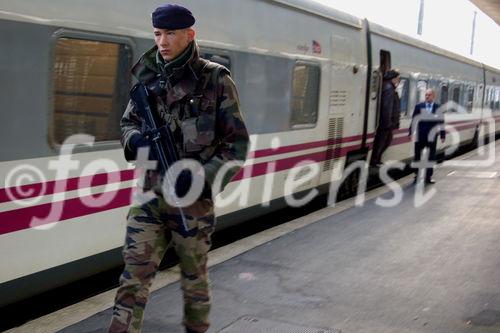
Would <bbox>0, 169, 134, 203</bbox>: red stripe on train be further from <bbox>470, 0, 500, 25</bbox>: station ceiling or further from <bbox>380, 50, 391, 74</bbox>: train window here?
<bbox>470, 0, 500, 25</bbox>: station ceiling

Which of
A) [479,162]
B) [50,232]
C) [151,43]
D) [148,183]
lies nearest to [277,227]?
[151,43]

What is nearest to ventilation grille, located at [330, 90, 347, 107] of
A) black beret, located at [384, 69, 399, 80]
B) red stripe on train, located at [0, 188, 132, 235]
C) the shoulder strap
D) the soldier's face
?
black beret, located at [384, 69, 399, 80]

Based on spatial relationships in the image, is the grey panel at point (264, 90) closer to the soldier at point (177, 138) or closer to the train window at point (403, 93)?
the soldier at point (177, 138)

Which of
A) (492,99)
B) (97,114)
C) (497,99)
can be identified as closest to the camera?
(97,114)

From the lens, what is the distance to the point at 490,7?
2745cm

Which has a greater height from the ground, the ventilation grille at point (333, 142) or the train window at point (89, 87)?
the train window at point (89, 87)

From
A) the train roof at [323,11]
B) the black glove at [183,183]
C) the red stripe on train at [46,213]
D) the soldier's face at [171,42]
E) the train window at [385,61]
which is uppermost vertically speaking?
the train roof at [323,11]

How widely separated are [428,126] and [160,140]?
8.23 m

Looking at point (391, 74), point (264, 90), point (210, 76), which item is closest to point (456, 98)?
point (391, 74)

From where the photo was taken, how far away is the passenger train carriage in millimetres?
3809

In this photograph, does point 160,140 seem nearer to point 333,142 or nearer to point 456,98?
point 333,142

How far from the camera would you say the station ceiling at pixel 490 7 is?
25.8 metres

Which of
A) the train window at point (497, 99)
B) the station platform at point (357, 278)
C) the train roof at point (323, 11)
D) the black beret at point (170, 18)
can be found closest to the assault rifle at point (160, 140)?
the black beret at point (170, 18)

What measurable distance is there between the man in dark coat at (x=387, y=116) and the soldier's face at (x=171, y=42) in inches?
305
